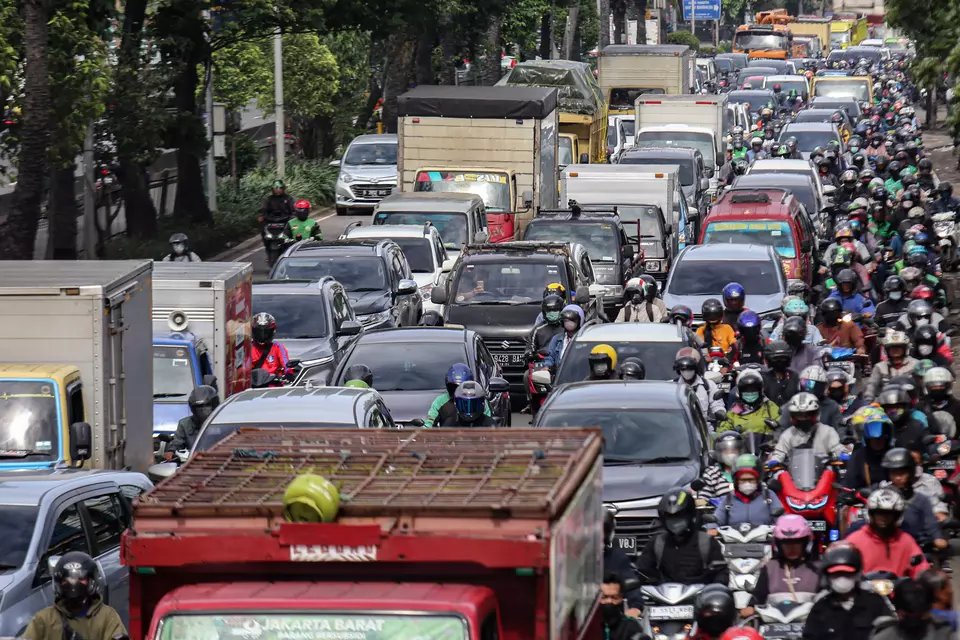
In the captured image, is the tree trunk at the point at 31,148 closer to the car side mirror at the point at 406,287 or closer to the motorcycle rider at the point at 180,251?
the motorcycle rider at the point at 180,251

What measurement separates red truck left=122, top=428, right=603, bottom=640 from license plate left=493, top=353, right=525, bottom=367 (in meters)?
13.7

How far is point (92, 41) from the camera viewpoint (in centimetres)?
2883

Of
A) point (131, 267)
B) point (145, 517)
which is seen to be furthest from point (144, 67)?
point (145, 517)

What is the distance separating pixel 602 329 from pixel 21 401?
6.21m

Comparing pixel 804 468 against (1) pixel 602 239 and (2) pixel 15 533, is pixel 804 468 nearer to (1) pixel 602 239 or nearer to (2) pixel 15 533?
(2) pixel 15 533

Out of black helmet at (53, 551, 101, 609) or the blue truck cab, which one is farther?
the blue truck cab

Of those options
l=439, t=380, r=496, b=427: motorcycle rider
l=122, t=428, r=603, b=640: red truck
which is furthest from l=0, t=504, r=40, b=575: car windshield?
l=439, t=380, r=496, b=427: motorcycle rider

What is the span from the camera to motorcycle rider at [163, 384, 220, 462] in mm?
15008

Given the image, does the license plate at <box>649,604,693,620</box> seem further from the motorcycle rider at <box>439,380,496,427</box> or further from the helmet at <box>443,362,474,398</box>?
the helmet at <box>443,362,474,398</box>

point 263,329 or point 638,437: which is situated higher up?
point 263,329

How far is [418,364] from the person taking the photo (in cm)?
1827

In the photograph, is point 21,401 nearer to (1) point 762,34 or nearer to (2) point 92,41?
(2) point 92,41

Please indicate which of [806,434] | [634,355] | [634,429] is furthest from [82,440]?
[634,355]

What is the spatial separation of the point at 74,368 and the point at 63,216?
1486 centimetres
